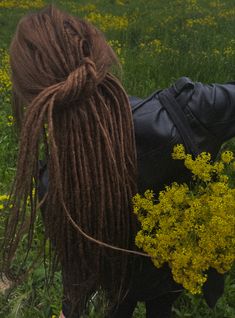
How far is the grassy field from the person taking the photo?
3.05 metres

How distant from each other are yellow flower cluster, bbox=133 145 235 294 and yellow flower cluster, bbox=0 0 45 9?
11.3 metres

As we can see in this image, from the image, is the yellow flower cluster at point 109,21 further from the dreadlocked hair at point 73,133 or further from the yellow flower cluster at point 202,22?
the dreadlocked hair at point 73,133

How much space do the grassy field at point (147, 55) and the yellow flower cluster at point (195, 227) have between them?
29.7 inches

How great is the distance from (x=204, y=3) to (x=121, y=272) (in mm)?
10658

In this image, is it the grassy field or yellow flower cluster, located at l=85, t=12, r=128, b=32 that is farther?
yellow flower cluster, located at l=85, t=12, r=128, b=32

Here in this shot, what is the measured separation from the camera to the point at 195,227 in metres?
1.44

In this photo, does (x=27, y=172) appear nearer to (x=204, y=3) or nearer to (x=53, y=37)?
(x=53, y=37)

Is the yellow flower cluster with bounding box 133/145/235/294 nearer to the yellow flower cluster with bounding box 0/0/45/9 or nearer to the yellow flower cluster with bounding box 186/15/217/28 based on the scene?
the yellow flower cluster with bounding box 186/15/217/28

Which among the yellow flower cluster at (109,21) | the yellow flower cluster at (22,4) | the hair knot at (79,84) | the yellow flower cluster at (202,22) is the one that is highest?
the hair knot at (79,84)

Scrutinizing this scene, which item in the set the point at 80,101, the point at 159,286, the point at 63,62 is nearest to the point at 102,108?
the point at 80,101

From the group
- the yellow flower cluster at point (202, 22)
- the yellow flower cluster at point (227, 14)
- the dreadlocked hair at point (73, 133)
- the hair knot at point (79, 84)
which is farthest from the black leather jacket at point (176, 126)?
the yellow flower cluster at point (227, 14)

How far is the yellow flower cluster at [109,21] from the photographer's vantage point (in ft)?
30.2

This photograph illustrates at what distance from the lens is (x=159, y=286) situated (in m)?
2.14

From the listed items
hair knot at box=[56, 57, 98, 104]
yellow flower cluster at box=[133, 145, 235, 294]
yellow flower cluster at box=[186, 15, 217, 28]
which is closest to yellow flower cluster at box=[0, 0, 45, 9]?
yellow flower cluster at box=[186, 15, 217, 28]
